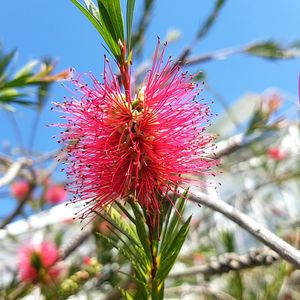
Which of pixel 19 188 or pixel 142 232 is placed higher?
pixel 19 188

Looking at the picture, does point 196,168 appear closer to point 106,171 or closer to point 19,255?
point 106,171

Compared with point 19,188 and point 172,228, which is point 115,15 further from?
point 19,188

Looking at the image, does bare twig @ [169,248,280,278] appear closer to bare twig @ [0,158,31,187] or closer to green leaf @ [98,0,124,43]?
green leaf @ [98,0,124,43]

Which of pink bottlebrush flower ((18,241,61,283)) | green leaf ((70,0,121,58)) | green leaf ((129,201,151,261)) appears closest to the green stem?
green leaf ((129,201,151,261))

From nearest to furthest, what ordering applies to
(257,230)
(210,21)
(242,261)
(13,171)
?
(257,230) → (242,261) → (13,171) → (210,21)

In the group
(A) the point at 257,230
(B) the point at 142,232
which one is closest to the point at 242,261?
(A) the point at 257,230

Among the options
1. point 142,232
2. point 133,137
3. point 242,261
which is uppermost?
point 133,137

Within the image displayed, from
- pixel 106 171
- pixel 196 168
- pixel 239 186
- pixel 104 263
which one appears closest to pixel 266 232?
pixel 196 168
